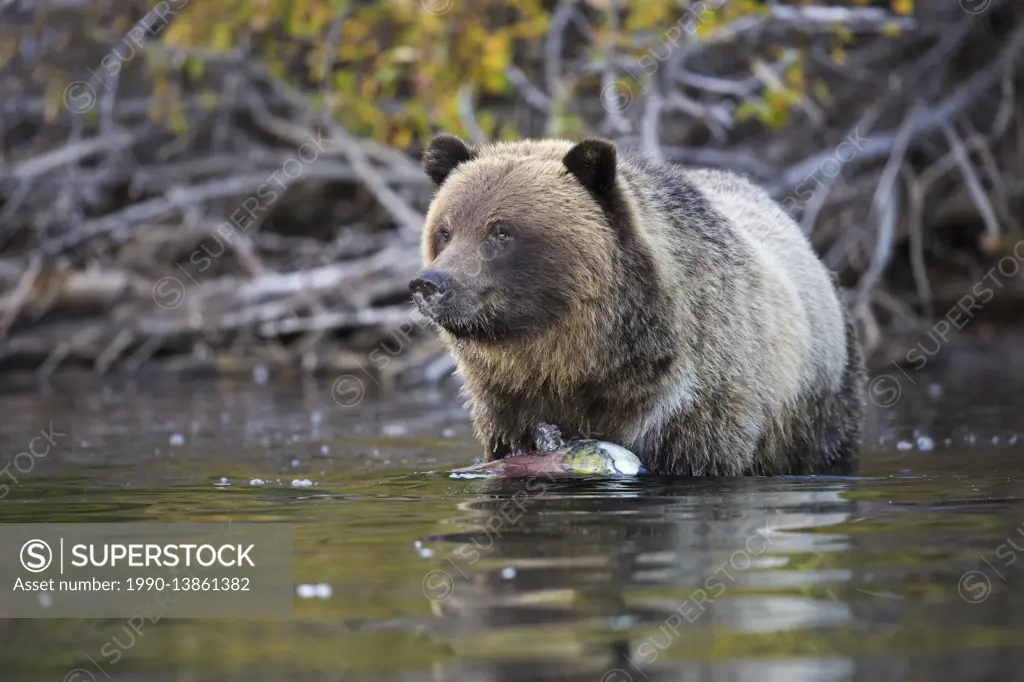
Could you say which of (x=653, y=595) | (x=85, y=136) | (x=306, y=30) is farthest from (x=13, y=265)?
(x=653, y=595)

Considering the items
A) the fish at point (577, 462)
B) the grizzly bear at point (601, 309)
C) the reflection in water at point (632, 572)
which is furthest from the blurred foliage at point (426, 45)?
the reflection in water at point (632, 572)

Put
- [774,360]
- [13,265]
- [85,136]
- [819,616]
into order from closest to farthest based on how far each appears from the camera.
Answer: [819,616], [774,360], [13,265], [85,136]

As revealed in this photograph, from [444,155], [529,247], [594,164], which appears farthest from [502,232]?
[444,155]

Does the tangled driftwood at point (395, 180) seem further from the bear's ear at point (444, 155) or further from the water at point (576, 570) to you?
the bear's ear at point (444, 155)

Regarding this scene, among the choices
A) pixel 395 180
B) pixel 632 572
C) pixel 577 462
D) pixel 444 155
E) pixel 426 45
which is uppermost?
pixel 426 45

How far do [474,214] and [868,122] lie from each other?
301 inches

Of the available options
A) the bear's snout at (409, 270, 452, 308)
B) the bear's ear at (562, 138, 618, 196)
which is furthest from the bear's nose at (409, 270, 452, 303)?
the bear's ear at (562, 138, 618, 196)

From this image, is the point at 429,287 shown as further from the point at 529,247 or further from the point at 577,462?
the point at 577,462

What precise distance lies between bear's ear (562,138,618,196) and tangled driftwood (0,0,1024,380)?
5461 mm

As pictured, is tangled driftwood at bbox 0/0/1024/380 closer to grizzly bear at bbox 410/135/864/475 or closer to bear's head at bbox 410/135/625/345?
grizzly bear at bbox 410/135/864/475

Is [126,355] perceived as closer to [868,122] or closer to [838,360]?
[868,122]

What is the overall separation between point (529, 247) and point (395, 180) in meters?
8.09

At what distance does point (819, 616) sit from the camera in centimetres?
379

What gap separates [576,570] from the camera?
4312mm
